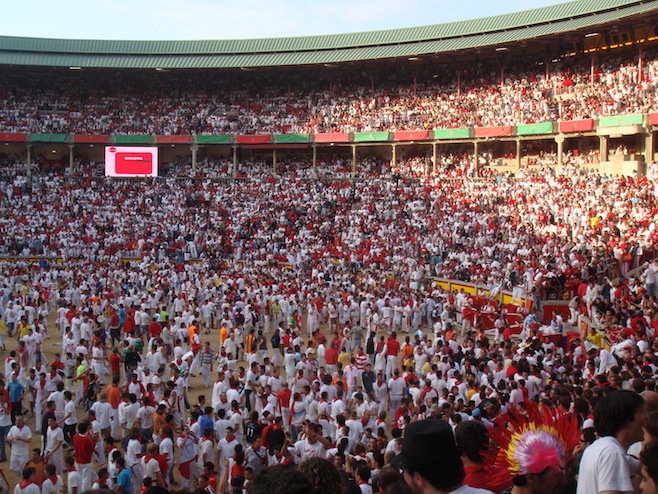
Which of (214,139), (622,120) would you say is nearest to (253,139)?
(214,139)

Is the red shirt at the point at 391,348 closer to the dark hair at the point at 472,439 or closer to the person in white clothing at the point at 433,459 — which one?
the dark hair at the point at 472,439

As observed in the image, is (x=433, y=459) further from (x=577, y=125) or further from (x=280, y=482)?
(x=577, y=125)

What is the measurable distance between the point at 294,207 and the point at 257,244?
182 inches

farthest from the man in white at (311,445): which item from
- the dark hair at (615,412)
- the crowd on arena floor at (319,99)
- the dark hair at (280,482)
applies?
the crowd on arena floor at (319,99)

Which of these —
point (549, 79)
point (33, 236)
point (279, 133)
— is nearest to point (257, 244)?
point (33, 236)

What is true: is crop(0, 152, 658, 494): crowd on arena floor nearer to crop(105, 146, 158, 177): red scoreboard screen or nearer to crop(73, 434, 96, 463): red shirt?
crop(73, 434, 96, 463): red shirt

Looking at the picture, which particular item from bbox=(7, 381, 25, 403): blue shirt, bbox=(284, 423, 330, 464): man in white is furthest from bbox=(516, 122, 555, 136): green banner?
bbox=(284, 423, 330, 464): man in white

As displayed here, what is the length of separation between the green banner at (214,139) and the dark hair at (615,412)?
144ft

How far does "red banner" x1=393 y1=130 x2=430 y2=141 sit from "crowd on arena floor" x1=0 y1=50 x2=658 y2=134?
3.18 ft

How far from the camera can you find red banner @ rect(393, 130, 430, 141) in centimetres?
4278

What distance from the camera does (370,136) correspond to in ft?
146

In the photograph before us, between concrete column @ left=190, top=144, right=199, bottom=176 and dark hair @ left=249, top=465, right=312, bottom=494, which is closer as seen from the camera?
dark hair @ left=249, top=465, right=312, bottom=494

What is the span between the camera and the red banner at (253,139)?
46.8 meters

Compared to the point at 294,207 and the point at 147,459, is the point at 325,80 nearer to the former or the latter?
the point at 294,207
